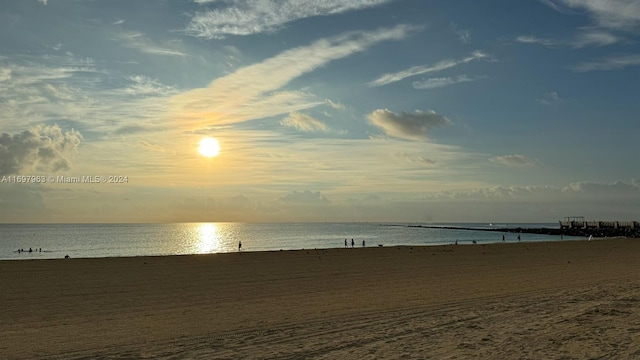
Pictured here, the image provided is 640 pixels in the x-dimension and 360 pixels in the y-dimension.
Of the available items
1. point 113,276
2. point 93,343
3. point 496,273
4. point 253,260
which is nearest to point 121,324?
point 93,343

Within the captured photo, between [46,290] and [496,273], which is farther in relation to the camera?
[496,273]

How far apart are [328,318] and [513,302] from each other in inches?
239

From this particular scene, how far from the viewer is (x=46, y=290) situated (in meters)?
20.0

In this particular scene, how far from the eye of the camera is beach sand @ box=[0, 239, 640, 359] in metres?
10.2

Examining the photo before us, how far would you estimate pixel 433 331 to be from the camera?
11539mm

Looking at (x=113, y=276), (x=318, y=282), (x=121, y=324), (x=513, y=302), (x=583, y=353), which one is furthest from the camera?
(x=113, y=276)

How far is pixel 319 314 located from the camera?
1438cm

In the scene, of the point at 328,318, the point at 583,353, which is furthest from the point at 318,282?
the point at 583,353

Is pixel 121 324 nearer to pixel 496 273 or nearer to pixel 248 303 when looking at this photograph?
pixel 248 303

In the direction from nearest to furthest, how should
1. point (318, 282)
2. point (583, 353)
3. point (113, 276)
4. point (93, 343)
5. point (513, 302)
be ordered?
1. point (583, 353)
2. point (93, 343)
3. point (513, 302)
4. point (318, 282)
5. point (113, 276)

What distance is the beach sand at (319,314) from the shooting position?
10.2 meters

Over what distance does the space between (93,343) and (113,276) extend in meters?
14.7

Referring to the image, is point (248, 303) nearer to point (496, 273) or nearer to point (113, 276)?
point (113, 276)

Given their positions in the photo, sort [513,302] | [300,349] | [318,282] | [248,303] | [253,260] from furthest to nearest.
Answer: [253,260], [318,282], [248,303], [513,302], [300,349]
